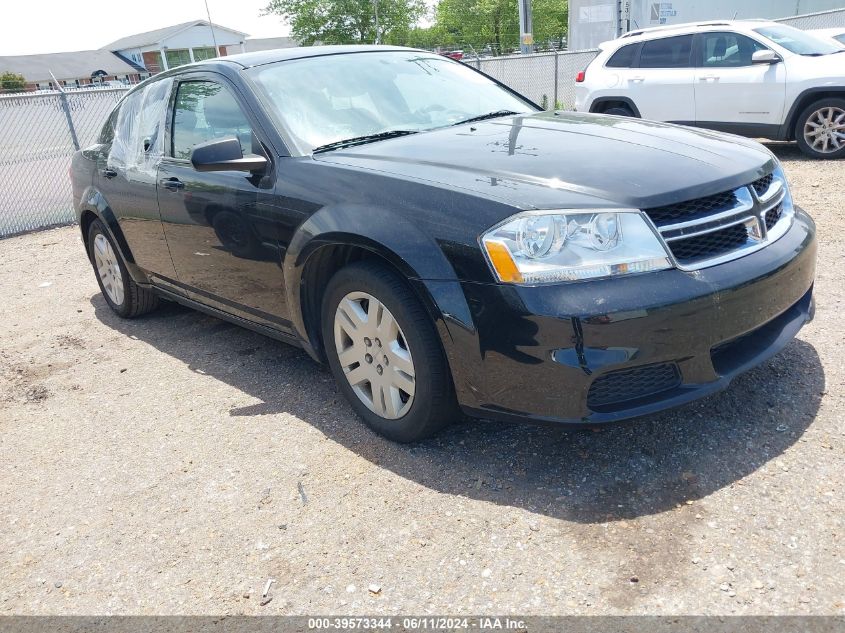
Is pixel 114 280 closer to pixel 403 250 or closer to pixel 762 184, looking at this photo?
pixel 403 250

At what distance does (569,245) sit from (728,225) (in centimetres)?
66

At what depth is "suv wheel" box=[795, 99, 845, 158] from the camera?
839 centimetres

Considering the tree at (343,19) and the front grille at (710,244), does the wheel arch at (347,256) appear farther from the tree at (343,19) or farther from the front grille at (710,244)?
the tree at (343,19)

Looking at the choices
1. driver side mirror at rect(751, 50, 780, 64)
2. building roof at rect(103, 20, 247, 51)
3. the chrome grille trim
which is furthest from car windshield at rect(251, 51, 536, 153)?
building roof at rect(103, 20, 247, 51)

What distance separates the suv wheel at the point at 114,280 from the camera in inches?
203

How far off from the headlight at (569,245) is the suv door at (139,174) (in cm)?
259

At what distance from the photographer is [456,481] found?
2.86 m

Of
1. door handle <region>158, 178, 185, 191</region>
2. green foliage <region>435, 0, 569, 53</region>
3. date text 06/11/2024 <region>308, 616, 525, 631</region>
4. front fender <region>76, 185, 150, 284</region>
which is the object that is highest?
green foliage <region>435, 0, 569, 53</region>

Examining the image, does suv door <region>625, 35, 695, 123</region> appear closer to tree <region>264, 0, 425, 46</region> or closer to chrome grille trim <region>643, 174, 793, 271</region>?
chrome grille trim <region>643, 174, 793, 271</region>

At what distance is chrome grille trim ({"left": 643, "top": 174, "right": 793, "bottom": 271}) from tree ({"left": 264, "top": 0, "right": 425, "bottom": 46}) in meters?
47.6

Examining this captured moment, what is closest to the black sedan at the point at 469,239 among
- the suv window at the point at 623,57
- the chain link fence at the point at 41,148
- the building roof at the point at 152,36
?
the suv window at the point at 623,57

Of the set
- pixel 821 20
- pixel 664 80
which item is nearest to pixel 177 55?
pixel 821 20

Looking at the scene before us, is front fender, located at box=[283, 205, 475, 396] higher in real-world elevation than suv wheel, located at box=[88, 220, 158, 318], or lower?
higher

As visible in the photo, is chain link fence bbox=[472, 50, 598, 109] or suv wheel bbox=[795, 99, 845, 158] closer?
suv wheel bbox=[795, 99, 845, 158]
